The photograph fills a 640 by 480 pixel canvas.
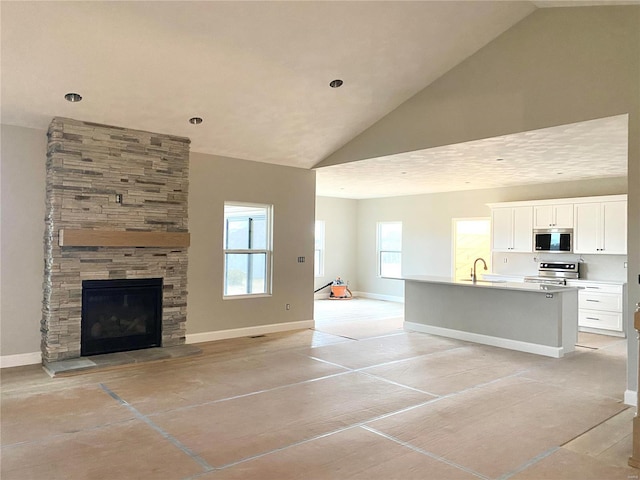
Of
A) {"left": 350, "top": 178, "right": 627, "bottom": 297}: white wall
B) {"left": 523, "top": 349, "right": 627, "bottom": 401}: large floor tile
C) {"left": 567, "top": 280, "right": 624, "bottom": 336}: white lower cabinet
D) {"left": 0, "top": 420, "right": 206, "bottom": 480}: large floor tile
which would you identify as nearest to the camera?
{"left": 0, "top": 420, "right": 206, "bottom": 480}: large floor tile

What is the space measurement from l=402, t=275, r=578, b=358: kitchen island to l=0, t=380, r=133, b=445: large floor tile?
481 centimetres

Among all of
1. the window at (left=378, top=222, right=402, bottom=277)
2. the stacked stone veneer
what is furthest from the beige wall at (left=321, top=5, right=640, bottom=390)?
the window at (left=378, top=222, right=402, bottom=277)

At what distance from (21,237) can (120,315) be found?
139 cm

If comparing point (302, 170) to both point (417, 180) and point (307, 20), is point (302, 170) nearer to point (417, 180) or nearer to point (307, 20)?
point (417, 180)

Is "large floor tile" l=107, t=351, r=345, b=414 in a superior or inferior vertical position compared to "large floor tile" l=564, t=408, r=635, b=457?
superior

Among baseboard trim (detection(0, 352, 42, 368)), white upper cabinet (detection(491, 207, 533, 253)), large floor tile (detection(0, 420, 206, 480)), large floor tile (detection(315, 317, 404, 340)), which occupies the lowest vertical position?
large floor tile (detection(0, 420, 206, 480))

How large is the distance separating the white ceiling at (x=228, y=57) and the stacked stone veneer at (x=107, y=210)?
0.24m

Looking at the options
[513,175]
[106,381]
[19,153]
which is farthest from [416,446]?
[513,175]

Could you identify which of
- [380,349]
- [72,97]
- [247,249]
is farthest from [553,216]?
[72,97]

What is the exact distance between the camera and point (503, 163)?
6.58m

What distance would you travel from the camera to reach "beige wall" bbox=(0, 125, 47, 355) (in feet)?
16.8

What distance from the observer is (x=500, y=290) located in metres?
6.46

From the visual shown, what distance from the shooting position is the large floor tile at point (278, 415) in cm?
323

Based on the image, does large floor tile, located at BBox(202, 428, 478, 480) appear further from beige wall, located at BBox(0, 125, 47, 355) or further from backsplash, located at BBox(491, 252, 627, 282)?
backsplash, located at BBox(491, 252, 627, 282)
